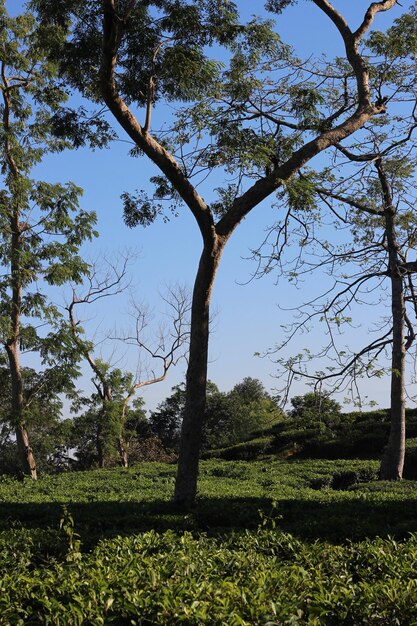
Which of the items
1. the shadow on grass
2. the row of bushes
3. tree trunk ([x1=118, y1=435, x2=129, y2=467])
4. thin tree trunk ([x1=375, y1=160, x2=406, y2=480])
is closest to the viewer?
the row of bushes

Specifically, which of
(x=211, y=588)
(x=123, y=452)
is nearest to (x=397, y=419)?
(x=211, y=588)

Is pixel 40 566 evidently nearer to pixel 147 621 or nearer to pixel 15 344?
pixel 147 621

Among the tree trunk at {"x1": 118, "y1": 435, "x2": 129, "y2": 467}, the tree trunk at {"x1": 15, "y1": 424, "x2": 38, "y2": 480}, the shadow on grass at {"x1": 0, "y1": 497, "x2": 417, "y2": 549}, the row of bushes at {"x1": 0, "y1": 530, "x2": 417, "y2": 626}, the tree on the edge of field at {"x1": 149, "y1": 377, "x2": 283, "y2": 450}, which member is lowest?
the row of bushes at {"x1": 0, "y1": 530, "x2": 417, "y2": 626}

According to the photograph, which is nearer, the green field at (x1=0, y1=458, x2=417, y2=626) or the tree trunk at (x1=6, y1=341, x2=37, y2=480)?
the green field at (x1=0, y1=458, x2=417, y2=626)

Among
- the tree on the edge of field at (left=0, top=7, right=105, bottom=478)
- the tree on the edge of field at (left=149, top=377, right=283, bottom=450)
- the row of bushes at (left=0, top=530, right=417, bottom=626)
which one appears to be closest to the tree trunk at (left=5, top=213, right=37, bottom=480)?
the tree on the edge of field at (left=0, top=7, right=105, bottom=478)

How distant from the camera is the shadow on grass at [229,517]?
6195 millimetres

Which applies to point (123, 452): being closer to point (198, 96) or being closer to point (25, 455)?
point (25, 455)

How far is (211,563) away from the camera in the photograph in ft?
13.9

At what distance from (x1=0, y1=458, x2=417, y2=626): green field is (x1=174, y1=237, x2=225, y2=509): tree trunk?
332 mm

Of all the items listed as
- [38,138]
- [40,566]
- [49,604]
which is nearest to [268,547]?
[40,566]

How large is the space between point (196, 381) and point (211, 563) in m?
3.96

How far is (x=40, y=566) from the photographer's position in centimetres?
506

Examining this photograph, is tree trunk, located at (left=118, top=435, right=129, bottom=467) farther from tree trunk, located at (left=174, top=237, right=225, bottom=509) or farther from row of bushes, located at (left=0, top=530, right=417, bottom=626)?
row of bushes, located at (left=0, top=530, right=417, bottom=626)

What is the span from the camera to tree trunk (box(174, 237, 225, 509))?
8039 mm
